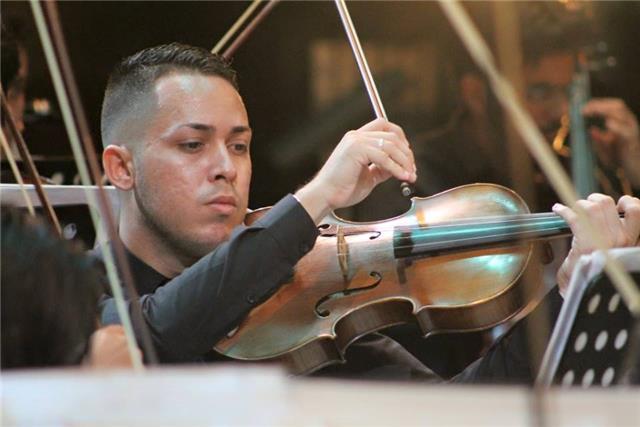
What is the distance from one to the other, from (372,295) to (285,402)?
1.13m

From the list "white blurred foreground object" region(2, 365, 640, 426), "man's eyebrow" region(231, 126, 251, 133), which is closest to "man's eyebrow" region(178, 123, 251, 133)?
"man's eyebrow" region(231, 126, 251, 133)

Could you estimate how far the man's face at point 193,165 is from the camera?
2006mm

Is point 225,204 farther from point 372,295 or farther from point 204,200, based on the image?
point 372,295

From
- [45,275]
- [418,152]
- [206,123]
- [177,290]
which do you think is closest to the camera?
[45,275]

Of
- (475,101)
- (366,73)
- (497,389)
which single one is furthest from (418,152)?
(497,389)

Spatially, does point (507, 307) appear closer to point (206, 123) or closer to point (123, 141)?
point (206, 123)

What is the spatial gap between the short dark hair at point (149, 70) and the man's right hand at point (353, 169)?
1.16ft

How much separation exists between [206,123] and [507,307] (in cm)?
58

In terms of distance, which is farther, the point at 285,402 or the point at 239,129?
the point at 239,129

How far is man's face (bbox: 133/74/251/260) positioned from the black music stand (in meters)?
0.80

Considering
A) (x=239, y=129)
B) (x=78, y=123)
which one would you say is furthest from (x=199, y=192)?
(x=78, y=123)

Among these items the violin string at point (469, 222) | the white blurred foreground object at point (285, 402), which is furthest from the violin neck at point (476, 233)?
the white blurred foreground object at point (285, 402)

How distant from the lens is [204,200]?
2.01 metres

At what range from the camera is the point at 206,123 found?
2.04 m
